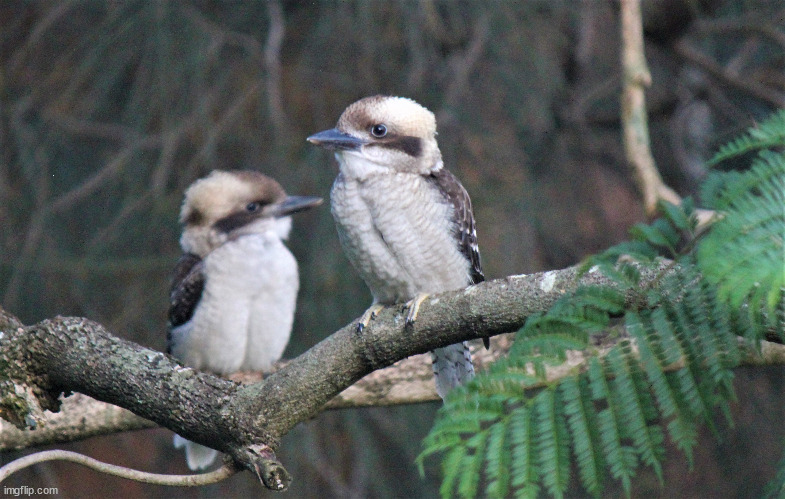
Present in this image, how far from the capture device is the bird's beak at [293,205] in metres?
3.84

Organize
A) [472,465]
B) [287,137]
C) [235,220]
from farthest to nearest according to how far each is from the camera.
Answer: [235,220] → [287,137] → [472,465]

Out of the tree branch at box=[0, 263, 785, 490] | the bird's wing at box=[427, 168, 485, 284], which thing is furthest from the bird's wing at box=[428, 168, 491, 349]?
the tree branch at box=[0, 263, 785, 490]

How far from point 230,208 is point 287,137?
417mm

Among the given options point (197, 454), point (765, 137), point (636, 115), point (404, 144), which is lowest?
point (765, 137)

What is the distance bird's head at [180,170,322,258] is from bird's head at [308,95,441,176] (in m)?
1.00

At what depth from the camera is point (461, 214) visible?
2834mm

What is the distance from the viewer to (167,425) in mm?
2143

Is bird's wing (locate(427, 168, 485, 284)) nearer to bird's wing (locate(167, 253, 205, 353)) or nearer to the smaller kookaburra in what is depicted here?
the smaller kookaburra

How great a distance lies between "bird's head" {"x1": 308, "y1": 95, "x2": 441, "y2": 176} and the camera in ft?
9.34

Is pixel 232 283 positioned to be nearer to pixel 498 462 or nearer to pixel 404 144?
pixel 404 144

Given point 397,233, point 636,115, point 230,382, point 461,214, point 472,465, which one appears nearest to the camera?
point 472,465

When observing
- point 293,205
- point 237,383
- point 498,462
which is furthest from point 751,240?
point 293,205

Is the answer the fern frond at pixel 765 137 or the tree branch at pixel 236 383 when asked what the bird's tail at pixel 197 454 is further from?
the fern frond at pixel 765 137

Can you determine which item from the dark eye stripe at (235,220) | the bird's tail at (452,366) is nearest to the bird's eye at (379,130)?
the bird's tail at (452,366)
